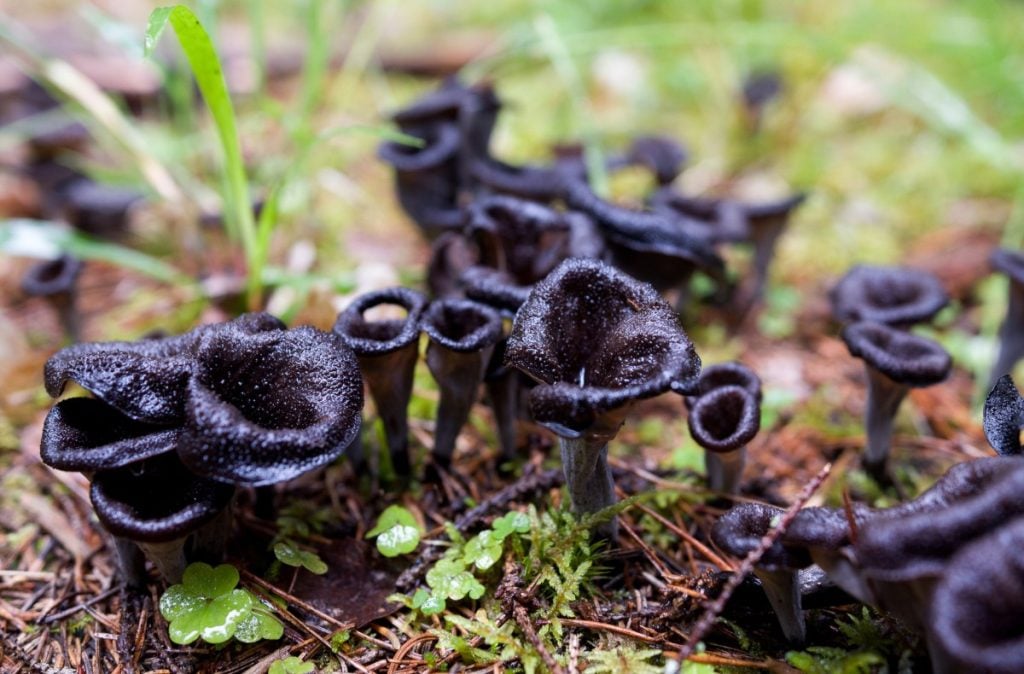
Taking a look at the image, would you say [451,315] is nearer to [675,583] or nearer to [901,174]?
[675,583]

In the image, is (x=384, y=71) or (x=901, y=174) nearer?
(x=901, y=174)

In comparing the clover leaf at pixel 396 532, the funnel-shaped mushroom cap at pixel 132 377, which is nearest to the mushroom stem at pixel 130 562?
the funnel-shaped mushroom cap at pixel 132 377

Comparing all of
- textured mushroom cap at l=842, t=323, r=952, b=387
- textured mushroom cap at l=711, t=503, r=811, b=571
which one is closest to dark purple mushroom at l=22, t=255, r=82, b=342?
textured mushroom cap at l=711, t=503, r=811, b=571

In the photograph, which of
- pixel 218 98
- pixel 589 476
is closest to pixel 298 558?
pixel 589 476

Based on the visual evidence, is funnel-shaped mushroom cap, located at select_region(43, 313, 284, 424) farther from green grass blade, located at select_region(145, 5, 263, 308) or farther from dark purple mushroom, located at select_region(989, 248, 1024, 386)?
dark purple mushroom, located at select_region(989, 248, 1024, 386)

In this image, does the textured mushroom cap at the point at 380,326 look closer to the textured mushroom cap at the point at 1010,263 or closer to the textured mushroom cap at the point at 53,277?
the textured mushroom cap at the point at 53,277

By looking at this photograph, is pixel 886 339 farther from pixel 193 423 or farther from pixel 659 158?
pixel 193 423

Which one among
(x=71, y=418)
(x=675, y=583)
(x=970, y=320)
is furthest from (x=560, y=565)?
(x=970, y=320)
